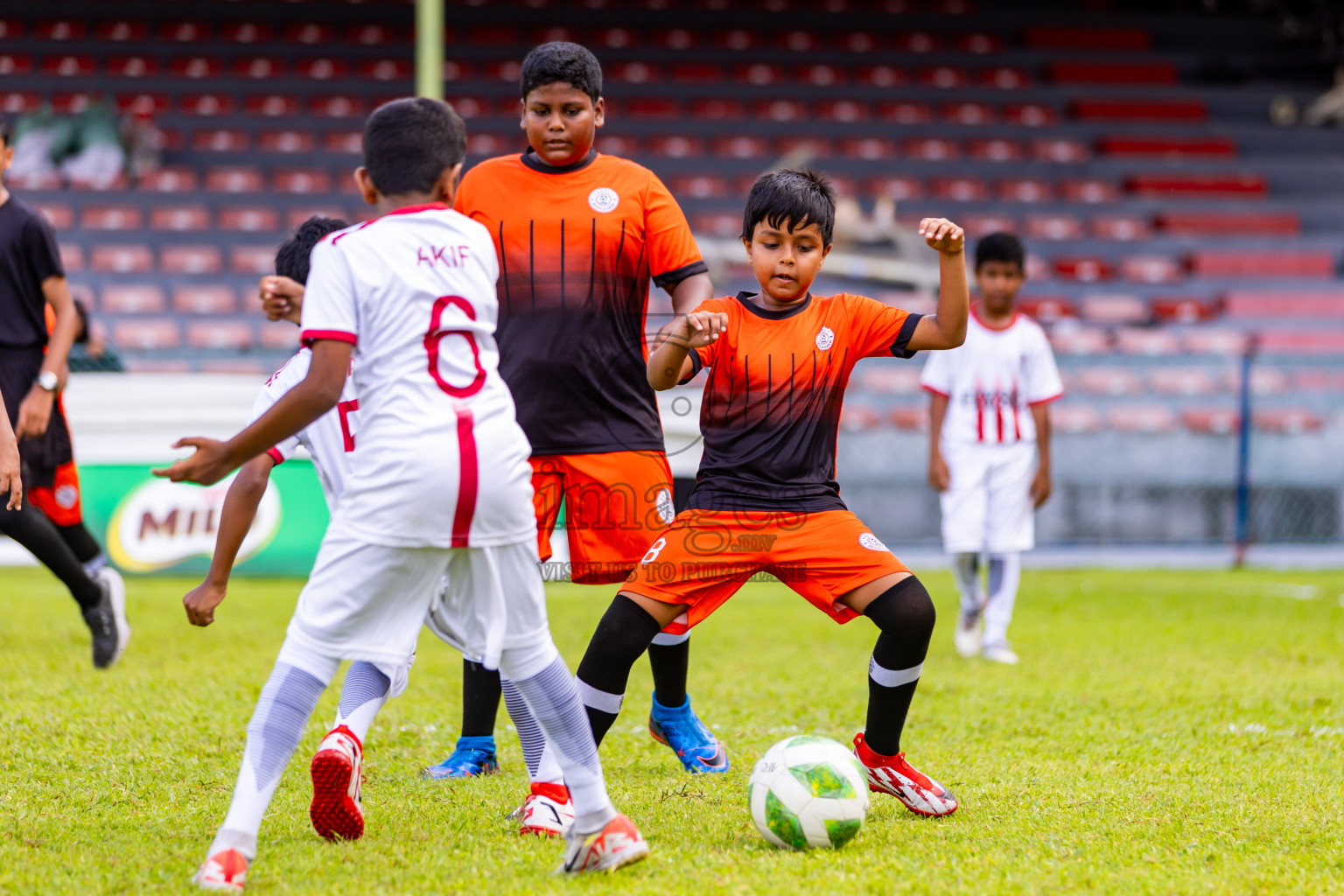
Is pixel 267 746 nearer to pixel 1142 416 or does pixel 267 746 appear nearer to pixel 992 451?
pixel 992 451

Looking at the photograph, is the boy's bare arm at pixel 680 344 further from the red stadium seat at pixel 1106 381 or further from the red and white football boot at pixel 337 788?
the red stadium seat at pixel 1106 381

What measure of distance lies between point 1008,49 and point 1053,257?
15.5 feet

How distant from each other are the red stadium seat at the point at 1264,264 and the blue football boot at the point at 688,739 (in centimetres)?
1375

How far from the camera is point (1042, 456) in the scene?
6.03 meters

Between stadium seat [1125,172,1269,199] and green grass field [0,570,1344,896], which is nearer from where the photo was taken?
green grass field [0,570,1344,896]

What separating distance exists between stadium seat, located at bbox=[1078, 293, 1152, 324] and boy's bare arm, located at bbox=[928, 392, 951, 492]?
9107 millimetres

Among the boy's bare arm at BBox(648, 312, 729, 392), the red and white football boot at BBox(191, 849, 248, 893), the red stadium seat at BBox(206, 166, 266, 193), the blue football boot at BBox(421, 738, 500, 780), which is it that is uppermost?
the red stadium seat at BBox(206, 166, 266, 193)

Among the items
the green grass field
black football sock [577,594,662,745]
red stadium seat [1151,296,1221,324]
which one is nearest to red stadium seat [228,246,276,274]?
the green grass field

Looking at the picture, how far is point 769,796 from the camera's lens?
2.86 m

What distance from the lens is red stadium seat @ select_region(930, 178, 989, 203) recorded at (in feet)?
53.8

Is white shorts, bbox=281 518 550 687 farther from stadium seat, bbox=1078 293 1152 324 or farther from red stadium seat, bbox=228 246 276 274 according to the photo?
stadium seat, bbox=1078 293 1152 324

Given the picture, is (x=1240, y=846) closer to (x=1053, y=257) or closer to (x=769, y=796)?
(x=769, y=796)

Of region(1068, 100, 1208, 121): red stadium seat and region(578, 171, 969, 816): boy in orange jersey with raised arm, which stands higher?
region(1068, 100, 1208, 121): red stadium seat

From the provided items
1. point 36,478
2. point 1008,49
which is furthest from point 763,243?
point 1008,49
